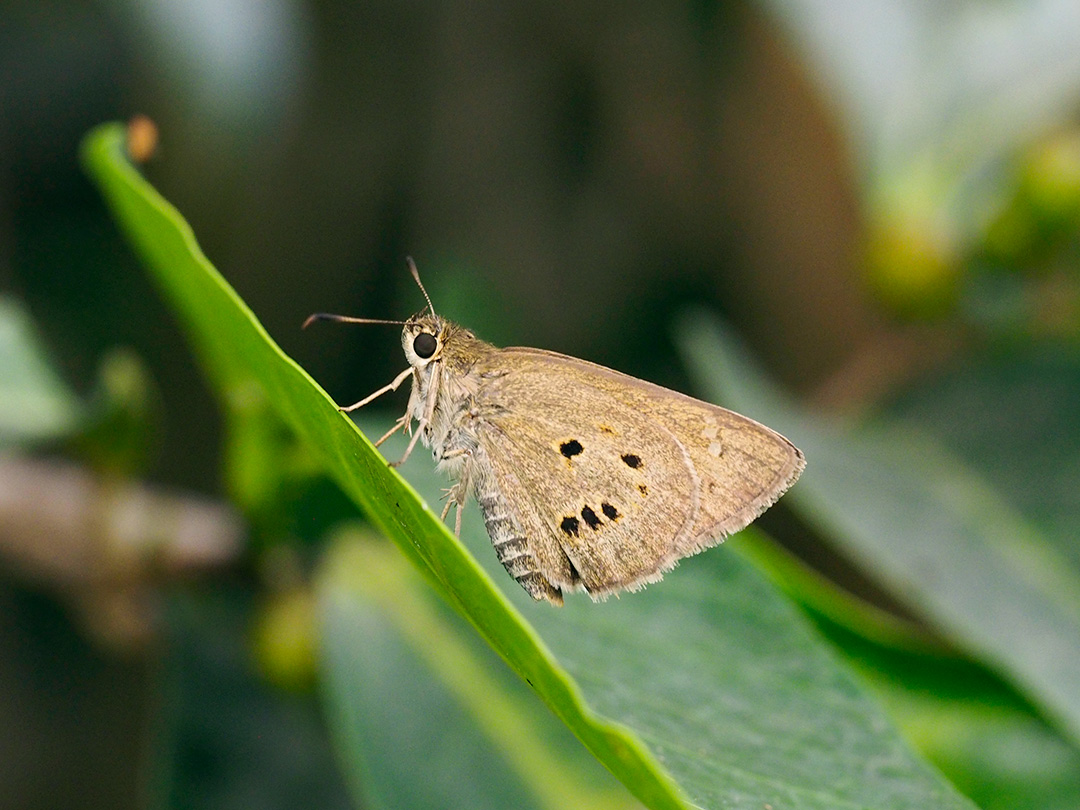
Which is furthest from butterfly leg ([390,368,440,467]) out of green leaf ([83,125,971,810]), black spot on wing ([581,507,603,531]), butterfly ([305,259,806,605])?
black spot on wing ([581,507,603,531])

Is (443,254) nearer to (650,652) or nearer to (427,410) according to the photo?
(427,410)

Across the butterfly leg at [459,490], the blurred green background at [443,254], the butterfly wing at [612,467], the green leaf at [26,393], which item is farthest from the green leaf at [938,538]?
the green leaf at [26,393]

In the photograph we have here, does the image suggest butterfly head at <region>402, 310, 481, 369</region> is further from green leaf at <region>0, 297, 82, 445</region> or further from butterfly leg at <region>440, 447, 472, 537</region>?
green leaf at <region>0, 297, 82, 445</region>

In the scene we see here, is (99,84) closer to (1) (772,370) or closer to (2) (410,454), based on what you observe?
(2) (410,454)

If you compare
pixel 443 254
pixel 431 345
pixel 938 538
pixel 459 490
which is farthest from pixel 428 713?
pixel 443 254

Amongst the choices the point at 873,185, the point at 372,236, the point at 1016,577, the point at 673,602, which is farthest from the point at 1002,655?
the point at 372,236

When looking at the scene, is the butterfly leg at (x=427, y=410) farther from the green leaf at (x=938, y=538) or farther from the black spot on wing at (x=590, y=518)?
the green leaf at (x=938, y=538)
